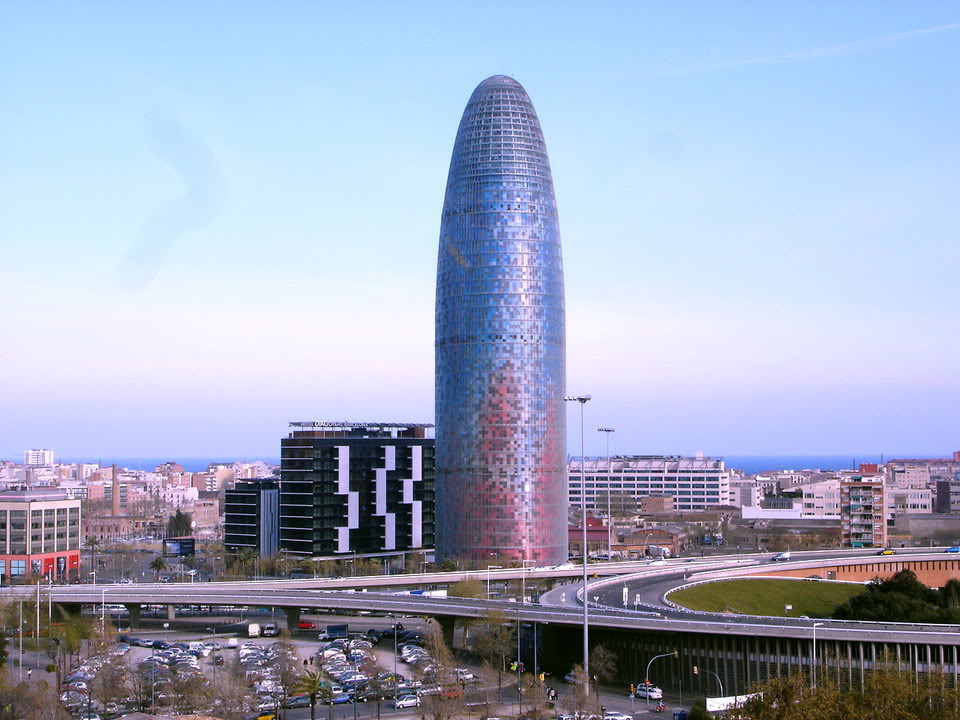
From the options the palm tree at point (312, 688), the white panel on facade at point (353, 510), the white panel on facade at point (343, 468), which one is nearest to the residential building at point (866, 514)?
the white panel on facade at point (353, 510)

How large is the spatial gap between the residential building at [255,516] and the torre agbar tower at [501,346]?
2320cm

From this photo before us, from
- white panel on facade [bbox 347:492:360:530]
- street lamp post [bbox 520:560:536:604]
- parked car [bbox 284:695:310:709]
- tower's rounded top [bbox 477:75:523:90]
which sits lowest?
parked car [bbox 284:695:310:709]

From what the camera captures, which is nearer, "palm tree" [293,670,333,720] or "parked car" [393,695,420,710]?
"palm tree" [293,670,333,720]

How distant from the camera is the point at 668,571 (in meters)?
136

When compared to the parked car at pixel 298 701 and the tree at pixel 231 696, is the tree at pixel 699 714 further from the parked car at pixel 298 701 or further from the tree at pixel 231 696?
the tree at pixel 231 696

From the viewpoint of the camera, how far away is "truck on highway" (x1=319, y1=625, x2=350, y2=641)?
101 metres

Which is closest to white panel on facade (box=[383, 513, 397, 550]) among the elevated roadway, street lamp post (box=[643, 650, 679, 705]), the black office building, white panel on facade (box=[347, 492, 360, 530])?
the black office building

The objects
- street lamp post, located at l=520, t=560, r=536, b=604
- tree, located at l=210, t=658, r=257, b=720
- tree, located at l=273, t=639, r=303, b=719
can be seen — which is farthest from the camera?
street lamp post, located at l=520, t=560, r=536, b=604

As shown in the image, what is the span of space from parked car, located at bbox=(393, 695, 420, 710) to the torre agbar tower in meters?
88.0

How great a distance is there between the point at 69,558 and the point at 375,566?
116 ft

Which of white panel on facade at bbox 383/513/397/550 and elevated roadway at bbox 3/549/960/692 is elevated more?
white panel on facade at bbox 383/513/397/550

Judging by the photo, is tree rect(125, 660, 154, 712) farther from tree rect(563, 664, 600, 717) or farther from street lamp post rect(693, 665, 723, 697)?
street lamp post rect(693, 665, 723, 697)

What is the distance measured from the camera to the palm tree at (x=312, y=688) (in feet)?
220

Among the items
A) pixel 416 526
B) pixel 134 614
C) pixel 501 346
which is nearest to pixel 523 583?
pixel 134 614
